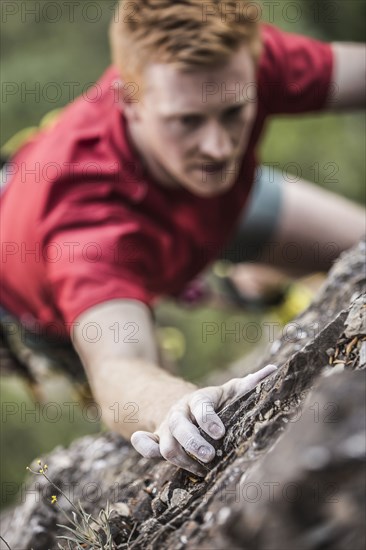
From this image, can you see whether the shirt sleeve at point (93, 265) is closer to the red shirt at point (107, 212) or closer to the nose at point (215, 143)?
the red shirt at point (107, 212)

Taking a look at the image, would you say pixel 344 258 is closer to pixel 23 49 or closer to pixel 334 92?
pixel 334 92

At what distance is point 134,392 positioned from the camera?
1629 mm

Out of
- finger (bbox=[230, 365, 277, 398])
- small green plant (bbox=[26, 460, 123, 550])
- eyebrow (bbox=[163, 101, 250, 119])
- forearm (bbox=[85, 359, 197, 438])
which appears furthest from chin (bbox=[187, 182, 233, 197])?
small green plant (bbox=[26, 460, 123, 550])

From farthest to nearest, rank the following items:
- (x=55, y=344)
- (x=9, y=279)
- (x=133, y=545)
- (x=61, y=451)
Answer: (x=55, y=344) < (x=9, y=279) < (x=61, y=451) < (x=133, y=545)

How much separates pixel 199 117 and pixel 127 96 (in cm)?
30

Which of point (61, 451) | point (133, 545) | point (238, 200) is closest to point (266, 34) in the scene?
point (238, 200)

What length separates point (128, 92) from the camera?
2.25 metres

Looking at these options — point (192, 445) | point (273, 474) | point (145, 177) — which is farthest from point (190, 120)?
point (273, 474)

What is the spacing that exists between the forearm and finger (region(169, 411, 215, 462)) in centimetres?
18

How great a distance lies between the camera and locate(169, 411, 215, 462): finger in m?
1.27

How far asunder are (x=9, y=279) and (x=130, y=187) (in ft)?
1.97

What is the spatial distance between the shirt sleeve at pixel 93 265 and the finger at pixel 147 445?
1.81 feet

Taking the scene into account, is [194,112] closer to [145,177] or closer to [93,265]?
[145,177]

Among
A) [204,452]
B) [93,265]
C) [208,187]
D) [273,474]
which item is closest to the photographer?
[273,474]
